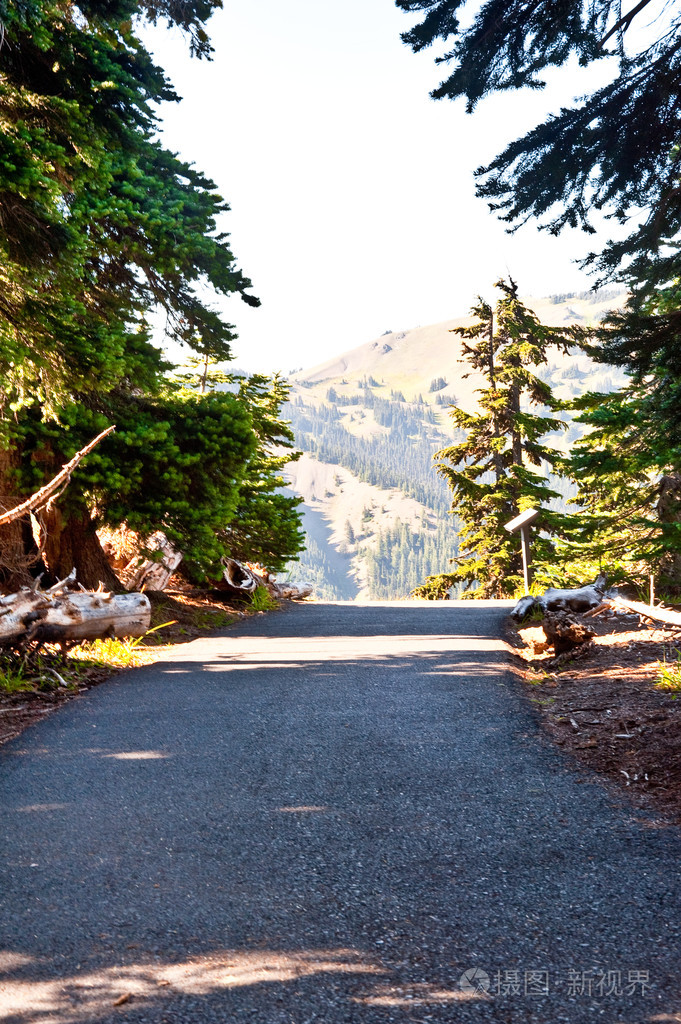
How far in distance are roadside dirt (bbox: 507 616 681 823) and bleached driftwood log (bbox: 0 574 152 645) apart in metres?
5.20

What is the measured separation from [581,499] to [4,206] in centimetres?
1502

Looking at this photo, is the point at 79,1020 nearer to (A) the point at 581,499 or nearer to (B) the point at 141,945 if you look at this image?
(B) the point at 141,945

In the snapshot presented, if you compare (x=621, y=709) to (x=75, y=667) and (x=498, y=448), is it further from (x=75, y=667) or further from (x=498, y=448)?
(x=498, y=448)

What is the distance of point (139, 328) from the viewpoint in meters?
9.93

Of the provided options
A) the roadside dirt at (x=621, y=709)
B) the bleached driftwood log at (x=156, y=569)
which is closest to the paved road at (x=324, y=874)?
the roadside dirt at (x=621, y=709)

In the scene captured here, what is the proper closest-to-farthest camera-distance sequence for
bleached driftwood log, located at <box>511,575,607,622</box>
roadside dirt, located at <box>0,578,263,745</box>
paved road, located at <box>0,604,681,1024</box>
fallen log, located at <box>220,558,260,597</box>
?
paved road, located at <box>0,604,681,1024</box> < roadside dirt, located at <box>0,578,263,745</box> < bleached driftwood log, located at <box>511,575,607,622</box> < fallen log, located at <box>220,558,260,597</box>

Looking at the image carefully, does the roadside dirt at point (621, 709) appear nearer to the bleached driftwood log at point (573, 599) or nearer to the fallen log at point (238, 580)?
the bleached driftwood log at point (573, 599)

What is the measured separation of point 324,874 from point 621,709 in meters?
3.30

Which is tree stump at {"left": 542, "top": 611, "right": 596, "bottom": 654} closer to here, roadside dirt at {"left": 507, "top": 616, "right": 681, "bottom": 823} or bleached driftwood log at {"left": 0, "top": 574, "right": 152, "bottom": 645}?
roadside dirt at {"left": 507, "top": 616, "right": 681, "bottom": 823}

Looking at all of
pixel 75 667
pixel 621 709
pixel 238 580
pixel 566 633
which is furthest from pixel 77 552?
pixel 621 709

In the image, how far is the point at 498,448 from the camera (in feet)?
90.9

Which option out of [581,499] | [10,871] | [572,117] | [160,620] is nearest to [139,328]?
[160,620]

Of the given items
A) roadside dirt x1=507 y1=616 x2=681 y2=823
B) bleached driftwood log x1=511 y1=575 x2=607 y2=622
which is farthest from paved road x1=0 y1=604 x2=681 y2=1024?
bleached driftwood log x1=511 y1=575 x2=607 y2=622

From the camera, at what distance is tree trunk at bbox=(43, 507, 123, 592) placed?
10.7 metres
